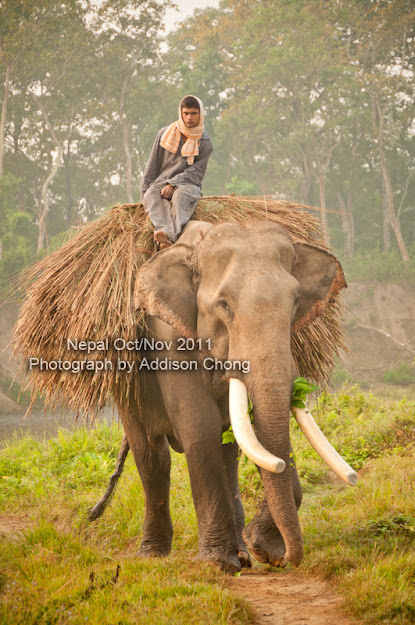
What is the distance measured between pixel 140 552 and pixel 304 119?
27.1m

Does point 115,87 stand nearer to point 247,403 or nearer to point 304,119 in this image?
point 304,119

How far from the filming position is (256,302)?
352 cm

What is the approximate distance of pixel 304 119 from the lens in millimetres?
29562

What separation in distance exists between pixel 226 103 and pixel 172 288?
30821 mm

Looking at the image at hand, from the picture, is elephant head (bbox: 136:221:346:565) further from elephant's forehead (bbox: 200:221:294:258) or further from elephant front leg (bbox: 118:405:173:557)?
elephant front leg (bbox: 118:405:173:557)

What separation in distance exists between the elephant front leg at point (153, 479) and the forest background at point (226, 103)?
1977 centimetres

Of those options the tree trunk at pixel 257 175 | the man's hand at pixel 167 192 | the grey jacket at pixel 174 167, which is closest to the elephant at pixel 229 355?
the man's hand at pixel 167 192

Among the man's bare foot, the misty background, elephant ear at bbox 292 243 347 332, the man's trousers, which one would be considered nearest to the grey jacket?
the man's trousers

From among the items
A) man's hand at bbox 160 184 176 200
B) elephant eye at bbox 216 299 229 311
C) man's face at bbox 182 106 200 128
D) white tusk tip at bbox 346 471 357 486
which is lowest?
white tusk tip at bbox 346 471 357 486

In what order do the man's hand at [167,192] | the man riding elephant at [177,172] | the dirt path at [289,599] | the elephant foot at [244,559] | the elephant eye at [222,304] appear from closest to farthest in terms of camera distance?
the dirt path at [289,599] → the elephant eye at [222,304] → the elephant foot at [244,559] → the man riding elephant at [177,172] → the man's hand at [167,192]

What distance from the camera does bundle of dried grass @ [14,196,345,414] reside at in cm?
422

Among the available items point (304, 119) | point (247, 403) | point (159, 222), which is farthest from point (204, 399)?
point (304, 119)

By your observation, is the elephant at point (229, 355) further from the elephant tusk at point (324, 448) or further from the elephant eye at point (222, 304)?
the elephant tusk at point (324, 448)

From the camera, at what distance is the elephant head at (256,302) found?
335 cm
